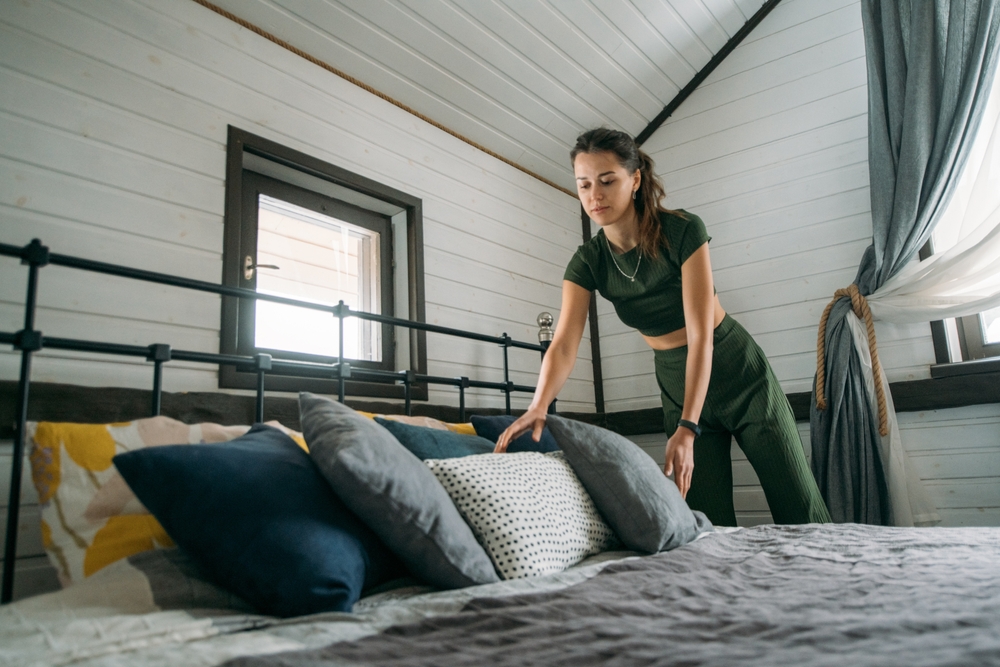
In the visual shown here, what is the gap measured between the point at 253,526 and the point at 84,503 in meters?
0.36

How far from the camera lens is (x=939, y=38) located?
2.57 meters

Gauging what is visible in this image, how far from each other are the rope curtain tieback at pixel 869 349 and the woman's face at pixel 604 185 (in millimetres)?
1196

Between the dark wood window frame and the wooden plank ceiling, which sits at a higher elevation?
the wooden plank ceiling

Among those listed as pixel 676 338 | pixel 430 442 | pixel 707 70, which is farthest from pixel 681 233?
pixel 707 70

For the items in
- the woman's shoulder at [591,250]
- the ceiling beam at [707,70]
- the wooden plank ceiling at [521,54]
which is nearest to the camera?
the woman's shoulder at [591,250]

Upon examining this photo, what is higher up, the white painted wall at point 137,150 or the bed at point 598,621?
the white painted wall at point 137,150

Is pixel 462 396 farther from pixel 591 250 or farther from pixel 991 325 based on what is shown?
pixel 991 325

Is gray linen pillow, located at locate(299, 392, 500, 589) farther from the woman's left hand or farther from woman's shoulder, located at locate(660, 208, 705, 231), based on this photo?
woman's shoulder, located at locate(660, 208, 705, 231)

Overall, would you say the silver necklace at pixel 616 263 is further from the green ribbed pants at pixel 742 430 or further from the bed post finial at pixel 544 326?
the bed post finial at pixel 544 326

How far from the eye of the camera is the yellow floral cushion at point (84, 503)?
1.04 metres

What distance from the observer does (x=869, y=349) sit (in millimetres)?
2557

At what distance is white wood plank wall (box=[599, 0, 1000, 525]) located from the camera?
2604mm

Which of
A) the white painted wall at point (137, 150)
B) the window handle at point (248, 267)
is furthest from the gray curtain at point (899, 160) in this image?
the window handle at point (248, 267)

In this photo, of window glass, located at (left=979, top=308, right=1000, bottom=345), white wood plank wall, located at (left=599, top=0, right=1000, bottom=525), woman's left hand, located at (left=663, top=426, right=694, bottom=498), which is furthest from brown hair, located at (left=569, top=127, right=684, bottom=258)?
window glass, located at (left=979, top=308, right=1000, bottom=345)
